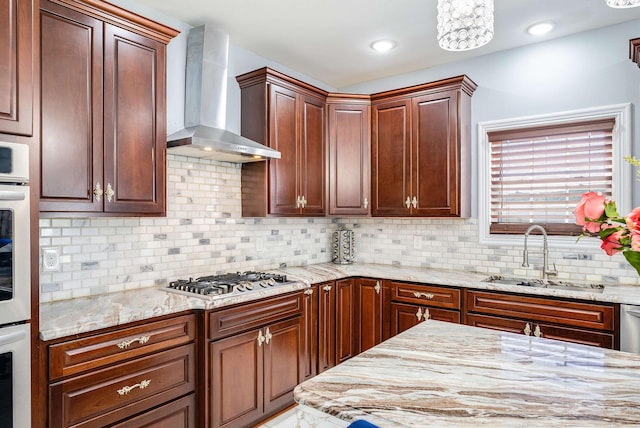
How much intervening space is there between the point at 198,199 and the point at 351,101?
5.84 feet

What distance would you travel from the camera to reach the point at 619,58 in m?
2.99

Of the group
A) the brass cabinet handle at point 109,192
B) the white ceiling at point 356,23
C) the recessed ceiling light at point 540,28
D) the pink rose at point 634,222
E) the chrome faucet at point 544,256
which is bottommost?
the chrome faucet at point 544,256

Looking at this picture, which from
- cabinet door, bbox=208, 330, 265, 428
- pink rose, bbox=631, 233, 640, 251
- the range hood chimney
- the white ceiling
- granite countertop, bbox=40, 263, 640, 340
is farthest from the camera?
the range hood chimney

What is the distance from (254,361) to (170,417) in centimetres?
61

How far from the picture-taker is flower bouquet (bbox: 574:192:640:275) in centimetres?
96

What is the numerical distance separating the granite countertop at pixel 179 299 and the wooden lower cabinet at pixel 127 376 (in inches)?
2.3

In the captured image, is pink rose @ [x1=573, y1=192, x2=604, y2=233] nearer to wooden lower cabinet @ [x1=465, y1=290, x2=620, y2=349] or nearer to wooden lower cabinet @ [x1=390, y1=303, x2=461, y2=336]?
wooden lower cabinet @ [x1=465, y1=290, x2=620, y2=349]

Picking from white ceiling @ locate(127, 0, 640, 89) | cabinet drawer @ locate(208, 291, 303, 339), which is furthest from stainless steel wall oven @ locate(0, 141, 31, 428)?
white ceiling @ locate(127, 0, 640, 89)

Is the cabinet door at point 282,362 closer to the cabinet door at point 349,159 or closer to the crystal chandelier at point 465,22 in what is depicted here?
the cabinet door at point 349,159

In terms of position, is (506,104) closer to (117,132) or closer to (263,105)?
(263,105)

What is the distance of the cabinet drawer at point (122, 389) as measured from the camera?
1.80 metres

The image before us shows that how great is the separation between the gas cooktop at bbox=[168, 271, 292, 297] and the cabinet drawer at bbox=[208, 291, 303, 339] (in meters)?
0.11

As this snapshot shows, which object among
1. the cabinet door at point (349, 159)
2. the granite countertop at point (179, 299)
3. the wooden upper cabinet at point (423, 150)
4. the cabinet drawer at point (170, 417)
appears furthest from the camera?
the cabinet door at point (349, 159)

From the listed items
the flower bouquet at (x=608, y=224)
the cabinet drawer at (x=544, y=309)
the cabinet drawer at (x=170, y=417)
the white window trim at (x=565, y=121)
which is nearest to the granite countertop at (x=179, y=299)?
the cabinet drawer at (x=544, y=309)
